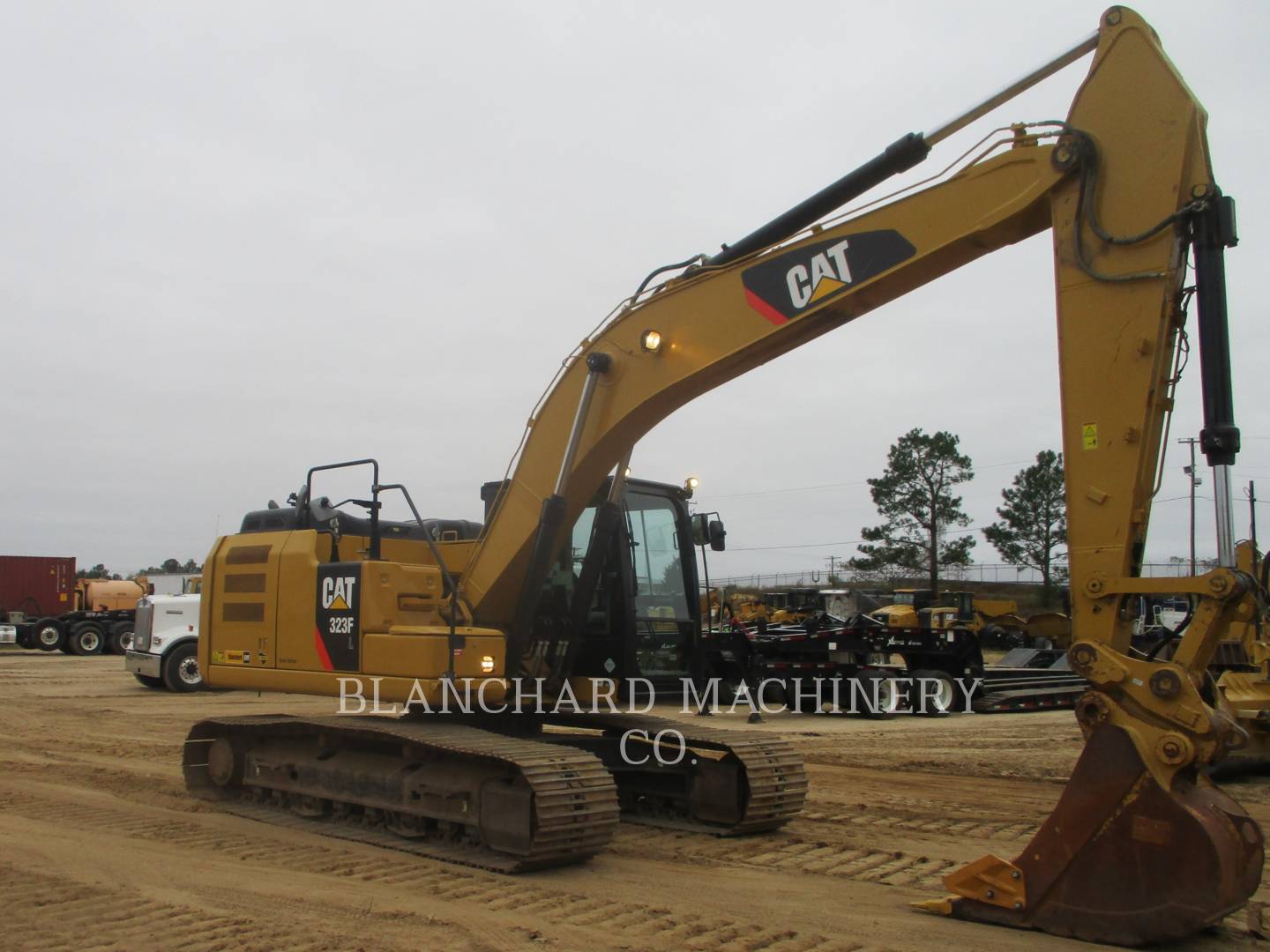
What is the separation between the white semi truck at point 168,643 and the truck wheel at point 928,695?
38.6 feet

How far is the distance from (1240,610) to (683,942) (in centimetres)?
279

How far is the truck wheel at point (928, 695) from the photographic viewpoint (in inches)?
666

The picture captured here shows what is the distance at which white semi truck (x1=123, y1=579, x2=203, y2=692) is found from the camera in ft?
62.7

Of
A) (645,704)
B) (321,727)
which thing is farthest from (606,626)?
(321,727)

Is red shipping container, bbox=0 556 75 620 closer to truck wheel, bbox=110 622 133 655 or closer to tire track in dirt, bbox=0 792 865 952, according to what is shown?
truck wheel, bbox=110 622 133 655

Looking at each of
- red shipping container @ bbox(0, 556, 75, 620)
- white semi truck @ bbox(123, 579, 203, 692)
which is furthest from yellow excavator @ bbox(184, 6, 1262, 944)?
red shipping container @ bbox(0, 556, 75, 620)

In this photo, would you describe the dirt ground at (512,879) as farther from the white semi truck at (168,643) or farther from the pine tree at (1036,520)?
the pine tree at (1036,520)

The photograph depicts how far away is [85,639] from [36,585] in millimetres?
3274

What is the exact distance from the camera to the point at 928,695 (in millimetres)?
16984

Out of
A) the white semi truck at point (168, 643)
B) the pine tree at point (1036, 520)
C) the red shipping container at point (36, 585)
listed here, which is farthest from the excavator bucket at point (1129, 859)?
the pine tree at point (1036, 520)

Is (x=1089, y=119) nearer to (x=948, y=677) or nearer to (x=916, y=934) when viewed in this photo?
(x=916, y=934)

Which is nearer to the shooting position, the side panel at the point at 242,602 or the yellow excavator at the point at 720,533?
the yellow excavator at the point at 720,533

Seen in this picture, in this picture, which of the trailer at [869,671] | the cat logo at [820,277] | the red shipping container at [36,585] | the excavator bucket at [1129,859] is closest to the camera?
the excavator bucket at [1129,859]

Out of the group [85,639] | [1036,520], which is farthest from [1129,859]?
[1036,520]
